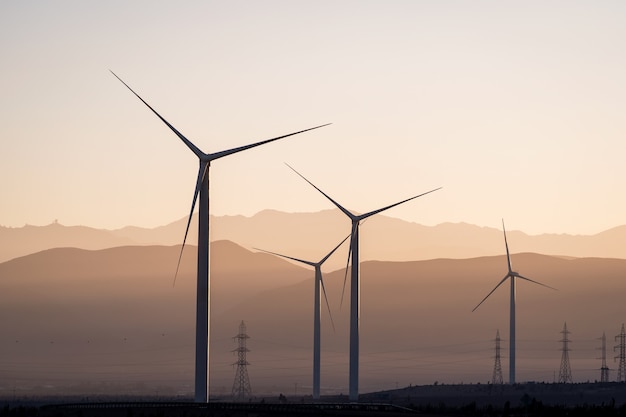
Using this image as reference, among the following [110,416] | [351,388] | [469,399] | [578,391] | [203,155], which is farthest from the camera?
[578,391]

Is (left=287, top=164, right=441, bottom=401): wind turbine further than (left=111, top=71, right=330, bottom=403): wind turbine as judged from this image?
Yes

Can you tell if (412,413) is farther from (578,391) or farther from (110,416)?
(578,391)

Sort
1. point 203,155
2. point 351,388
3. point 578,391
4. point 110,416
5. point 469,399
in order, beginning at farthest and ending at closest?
point 578,391 < point 469,399 < point 351,388 < point 203,155 < point 110,416

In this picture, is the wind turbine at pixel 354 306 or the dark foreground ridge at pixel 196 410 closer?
the dark foreground ridge at pixel 196 410

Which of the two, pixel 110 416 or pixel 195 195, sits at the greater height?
pixel 195 195

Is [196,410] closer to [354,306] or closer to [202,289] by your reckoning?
[202,289]

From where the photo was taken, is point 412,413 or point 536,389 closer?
point 412,413

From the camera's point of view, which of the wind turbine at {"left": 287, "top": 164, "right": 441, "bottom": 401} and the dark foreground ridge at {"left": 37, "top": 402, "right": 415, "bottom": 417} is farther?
the wind turbine at {"left": 287, "top": 164, "right": 441, "bottom": 401}

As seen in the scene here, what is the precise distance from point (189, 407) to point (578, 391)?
69008 millimetres

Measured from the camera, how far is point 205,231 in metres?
106

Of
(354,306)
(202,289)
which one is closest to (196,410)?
(202,289)

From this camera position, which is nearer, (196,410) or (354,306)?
(196,410)

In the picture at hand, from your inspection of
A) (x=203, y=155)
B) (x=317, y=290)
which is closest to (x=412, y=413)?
(x=203, y=155)

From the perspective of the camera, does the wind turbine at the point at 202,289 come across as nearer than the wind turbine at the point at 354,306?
Yes
